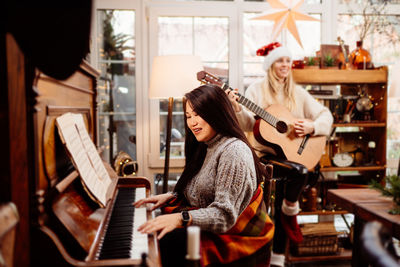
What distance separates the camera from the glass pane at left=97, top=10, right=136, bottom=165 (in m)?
3.45

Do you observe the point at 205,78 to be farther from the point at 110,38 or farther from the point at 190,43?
the point at 110,38

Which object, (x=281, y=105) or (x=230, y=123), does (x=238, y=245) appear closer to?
(x=230, y=123)

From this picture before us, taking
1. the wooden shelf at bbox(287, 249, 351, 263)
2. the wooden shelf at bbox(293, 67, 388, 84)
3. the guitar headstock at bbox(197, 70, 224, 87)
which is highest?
the wooden shelf at bbox(293, 67, 388, 84)

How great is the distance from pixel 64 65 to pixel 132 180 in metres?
1.35

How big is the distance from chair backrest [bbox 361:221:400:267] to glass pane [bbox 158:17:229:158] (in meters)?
Result: 2.80

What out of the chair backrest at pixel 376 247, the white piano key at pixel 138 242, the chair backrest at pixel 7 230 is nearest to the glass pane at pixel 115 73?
the white piano key at pixel 138 242

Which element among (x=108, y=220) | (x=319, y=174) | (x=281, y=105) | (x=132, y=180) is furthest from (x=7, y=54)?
(x=319, y=174)

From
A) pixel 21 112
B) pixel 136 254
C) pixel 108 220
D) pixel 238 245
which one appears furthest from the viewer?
pixel 238 245

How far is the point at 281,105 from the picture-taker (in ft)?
10.2

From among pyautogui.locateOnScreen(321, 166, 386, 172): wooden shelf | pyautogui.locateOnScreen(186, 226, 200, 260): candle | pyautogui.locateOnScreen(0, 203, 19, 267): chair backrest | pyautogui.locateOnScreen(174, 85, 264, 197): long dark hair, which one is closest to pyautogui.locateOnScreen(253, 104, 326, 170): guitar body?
pyautogui.locateOnScreen(321, 166, 386, 172): wooden shelf

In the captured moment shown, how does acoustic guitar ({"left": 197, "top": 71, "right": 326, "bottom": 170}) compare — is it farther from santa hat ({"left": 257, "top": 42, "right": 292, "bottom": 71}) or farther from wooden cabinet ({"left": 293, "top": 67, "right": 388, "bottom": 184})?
santa hat ({"left": 257, "top": 42, "right": 292, "bottom": 71})

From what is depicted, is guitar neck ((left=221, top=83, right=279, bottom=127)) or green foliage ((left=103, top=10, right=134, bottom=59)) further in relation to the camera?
green foliage ((left=103, top=10, right=134, bottom=59))

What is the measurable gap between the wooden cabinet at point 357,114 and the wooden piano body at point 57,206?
234cm

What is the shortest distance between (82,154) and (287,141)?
2.02 meters
